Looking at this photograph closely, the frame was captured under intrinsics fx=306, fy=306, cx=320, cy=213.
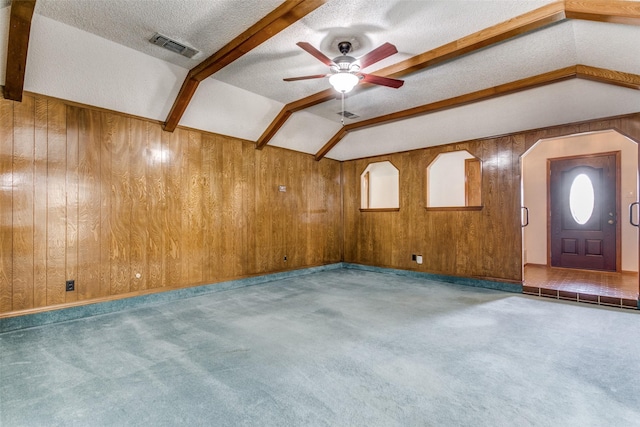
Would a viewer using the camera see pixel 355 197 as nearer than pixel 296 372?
No

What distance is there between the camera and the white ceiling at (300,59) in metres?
2.68

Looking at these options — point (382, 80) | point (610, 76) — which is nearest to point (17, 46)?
point (382, 80)

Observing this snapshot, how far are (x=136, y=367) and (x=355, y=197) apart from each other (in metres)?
5.47

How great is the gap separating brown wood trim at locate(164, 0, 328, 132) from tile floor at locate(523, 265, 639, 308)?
4.83 m

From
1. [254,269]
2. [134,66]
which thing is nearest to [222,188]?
[254,269]

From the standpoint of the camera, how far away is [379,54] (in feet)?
9.02

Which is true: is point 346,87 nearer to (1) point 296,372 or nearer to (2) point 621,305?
(1) point 296,372

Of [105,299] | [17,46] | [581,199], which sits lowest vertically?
[105,299]

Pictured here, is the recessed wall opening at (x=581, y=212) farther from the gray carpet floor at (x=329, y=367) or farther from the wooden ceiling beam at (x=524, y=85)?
the gray carpet floor at (x=329, y=367)

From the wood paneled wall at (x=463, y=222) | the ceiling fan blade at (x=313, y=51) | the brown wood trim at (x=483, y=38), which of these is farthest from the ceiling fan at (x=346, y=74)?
the wood paneled wall at (x=463, y=222)

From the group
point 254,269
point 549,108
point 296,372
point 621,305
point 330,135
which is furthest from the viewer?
point 330,135

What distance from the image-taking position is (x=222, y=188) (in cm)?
502

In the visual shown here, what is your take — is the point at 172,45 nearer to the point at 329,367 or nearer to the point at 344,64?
the point at 344,64

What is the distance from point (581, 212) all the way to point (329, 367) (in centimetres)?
621
